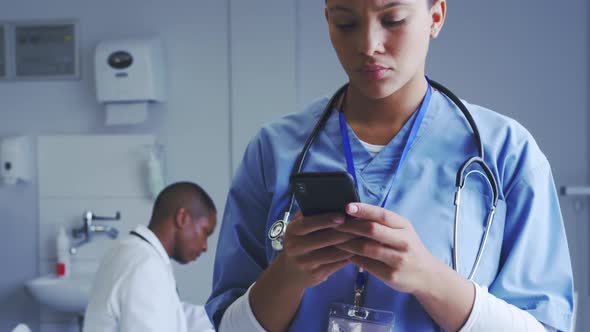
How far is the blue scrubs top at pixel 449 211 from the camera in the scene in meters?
0.82

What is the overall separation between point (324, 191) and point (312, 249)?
0.27ft

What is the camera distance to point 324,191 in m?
0.67

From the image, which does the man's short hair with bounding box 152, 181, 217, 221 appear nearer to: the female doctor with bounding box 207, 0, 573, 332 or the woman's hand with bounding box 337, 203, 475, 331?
the female doctor with bounding box 207, 0, 573, 332

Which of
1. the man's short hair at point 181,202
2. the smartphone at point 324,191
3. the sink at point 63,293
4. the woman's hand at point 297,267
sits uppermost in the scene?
the smartphone at point 324,191

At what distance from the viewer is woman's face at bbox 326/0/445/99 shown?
80cm

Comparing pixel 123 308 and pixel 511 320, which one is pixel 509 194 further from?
pixel 123 308

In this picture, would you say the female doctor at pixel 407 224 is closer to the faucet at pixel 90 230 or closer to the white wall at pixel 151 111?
the white wall at pixel 151 111

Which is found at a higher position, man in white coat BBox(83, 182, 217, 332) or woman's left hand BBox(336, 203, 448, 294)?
woman's left hand BBox(336, 203, 448, 294)

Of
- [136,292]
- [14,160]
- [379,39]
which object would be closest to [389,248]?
[379,39]

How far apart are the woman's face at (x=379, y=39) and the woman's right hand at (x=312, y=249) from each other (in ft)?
0.70

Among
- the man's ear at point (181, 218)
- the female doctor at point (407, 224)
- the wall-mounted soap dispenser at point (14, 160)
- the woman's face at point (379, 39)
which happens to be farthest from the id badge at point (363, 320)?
the wall-mounted soap dispenser at point (14, 160)

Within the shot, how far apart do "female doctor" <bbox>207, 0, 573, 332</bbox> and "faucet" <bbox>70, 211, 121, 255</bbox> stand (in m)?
2.47

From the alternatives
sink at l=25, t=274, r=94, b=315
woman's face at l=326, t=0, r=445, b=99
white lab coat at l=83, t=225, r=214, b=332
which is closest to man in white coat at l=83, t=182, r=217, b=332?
white lab coat at l=83, t=225, r=214, b=332

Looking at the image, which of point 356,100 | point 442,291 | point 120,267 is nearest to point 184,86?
point 120,267
